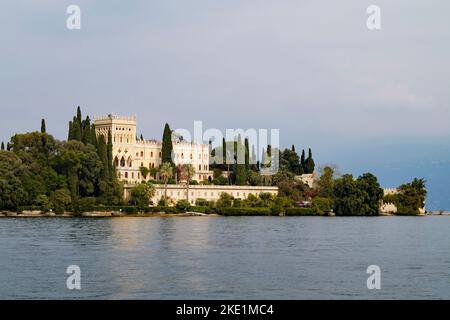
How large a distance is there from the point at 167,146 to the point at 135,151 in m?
8.04

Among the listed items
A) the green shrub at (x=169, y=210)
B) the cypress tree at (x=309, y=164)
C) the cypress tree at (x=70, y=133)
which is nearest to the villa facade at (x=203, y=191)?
the green shrub at (x=169, y=210)

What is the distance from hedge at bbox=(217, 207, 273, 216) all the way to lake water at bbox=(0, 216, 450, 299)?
36057 millimetres

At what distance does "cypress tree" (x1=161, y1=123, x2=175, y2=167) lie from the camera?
90.5 meters

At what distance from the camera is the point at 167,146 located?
301 feet

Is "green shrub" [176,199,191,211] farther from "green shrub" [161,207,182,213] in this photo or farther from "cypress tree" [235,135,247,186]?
"cypress tree" [235,135,247,186]

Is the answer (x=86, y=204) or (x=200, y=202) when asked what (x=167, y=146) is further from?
(x=86, y=204)

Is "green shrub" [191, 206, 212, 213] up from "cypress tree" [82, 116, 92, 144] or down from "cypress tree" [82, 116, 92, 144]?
down

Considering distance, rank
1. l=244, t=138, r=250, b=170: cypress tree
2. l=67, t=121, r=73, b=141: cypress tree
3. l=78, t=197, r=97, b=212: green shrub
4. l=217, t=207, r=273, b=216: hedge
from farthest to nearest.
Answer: l=244, t=138, r=250, b=170: cypress tree → l=217, t=207, r=273, b=216: hedge → l=67, t=121, r=73, b=141: cypress tree → l=78, t=197, r=97, b=212: green shrub

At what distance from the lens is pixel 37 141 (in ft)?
263

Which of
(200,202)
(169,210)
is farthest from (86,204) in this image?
(200,202)

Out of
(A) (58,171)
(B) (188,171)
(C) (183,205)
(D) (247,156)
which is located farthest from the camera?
(D) (247,156)

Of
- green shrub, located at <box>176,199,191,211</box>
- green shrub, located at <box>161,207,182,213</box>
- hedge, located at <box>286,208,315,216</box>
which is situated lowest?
hedge, located at <box>286,208,315,216</box>

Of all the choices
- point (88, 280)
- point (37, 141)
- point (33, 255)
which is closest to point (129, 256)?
point (33, 255)

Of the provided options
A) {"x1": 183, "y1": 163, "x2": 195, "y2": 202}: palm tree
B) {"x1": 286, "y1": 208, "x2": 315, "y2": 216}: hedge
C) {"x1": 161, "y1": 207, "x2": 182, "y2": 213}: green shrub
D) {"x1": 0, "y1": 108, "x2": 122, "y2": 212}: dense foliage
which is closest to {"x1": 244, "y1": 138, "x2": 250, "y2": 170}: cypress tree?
{"x1": 183, "y1": 163, "x2": 195, "y2": 202}: palm tree
